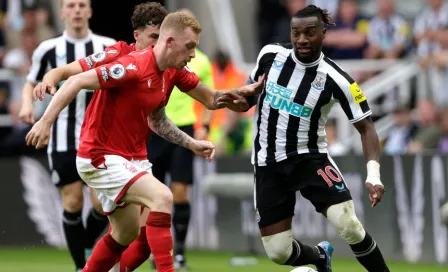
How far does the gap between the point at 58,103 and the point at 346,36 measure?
813 centimetres

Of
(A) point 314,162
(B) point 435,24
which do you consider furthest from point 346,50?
(A) point 314,162

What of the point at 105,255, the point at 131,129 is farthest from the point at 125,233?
the point at 131,129

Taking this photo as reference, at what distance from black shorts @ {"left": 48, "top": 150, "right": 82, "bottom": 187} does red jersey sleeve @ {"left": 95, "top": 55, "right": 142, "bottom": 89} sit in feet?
7.71

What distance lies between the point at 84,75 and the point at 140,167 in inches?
36.1

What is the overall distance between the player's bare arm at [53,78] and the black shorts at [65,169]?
5.98 feet

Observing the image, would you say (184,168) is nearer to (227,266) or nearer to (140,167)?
(227,266)

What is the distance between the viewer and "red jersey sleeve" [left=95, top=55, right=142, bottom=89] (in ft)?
25.3

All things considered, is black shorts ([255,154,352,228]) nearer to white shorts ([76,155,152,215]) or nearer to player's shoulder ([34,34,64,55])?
white shorts ([76,155,152,215])

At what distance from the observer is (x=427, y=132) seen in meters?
13.3

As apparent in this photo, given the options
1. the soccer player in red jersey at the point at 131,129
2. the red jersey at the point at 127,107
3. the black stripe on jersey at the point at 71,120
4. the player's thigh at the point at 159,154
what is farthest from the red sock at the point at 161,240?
the player's thigh at the point at 159,154

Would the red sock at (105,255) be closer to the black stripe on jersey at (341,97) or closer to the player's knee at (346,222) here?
the player's knee at (346,222)

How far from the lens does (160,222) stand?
774 centimetres

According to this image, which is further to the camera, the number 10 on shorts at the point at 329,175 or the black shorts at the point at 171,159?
the black shorts at the point at 171,159

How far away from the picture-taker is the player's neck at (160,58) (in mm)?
7871
